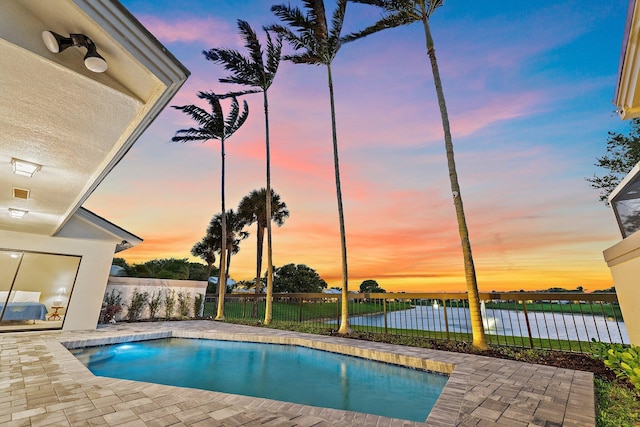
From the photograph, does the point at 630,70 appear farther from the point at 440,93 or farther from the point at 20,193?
the point at 20,193

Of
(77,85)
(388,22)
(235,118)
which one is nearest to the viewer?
(77,85)

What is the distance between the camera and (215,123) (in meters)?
12.3

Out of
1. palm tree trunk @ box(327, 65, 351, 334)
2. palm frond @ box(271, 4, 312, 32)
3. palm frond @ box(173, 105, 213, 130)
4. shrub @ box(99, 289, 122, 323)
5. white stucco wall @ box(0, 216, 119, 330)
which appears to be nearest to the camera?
white stucco wall @ box(0, 216, 119, 330)

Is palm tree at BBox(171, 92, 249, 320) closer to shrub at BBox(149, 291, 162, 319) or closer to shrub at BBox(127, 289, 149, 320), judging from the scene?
shrub at BBox(149, 291, 162, 319)

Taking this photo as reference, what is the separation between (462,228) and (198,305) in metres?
11.1

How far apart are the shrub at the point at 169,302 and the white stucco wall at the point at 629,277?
12.9 metres

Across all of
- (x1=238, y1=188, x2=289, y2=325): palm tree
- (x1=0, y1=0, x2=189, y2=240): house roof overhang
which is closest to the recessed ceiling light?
(x1=0, y1=0, x2=189, y2=240): house roof overhang

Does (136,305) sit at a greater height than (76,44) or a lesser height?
lesser

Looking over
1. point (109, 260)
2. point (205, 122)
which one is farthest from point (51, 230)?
point (205, 122)

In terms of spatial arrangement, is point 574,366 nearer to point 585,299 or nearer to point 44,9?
point 585,299

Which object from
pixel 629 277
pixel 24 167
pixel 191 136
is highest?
pixel 191 136

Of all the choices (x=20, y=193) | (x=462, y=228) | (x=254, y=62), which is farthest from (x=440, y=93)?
(x=20, y=193)

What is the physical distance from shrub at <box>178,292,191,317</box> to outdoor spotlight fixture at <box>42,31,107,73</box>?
38.1ft

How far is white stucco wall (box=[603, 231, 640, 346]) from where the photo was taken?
2.96 metres
